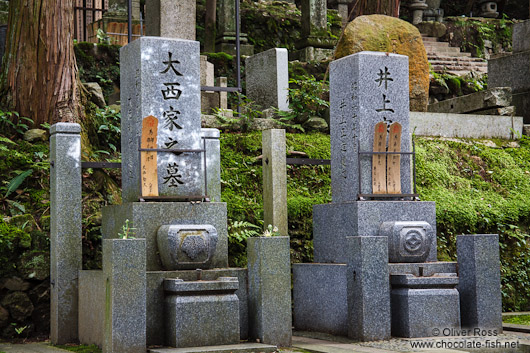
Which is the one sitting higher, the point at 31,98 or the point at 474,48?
the point at 474,48

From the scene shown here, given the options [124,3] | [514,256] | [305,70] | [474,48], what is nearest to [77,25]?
[124,3]

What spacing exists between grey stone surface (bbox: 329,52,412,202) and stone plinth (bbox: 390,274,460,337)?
1.26 metres

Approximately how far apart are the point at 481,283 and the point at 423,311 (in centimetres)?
77

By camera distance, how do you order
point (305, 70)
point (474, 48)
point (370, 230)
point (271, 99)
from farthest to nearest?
point (474, 48), point (305, 70), point (271, 99), point (370, 230)

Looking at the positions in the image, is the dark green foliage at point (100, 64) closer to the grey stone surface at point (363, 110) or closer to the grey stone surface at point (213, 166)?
the grey stone surface at point (213, 166)

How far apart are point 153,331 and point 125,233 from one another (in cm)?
101

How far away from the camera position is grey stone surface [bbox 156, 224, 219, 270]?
741 cm

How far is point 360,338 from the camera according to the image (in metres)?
7.61

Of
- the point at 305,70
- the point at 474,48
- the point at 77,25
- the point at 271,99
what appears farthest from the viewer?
the point at 474,48

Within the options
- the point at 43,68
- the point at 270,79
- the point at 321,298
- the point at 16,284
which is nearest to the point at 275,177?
the point at 321,298

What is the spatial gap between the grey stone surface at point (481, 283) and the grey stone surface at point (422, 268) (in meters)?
0.20

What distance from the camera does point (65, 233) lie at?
8.16m

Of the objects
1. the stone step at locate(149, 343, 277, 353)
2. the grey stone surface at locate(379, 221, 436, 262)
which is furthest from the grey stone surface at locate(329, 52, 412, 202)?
the stone step at locate(149, 343, 277, 353)

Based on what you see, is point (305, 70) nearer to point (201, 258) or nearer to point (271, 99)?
point (271, 99)
